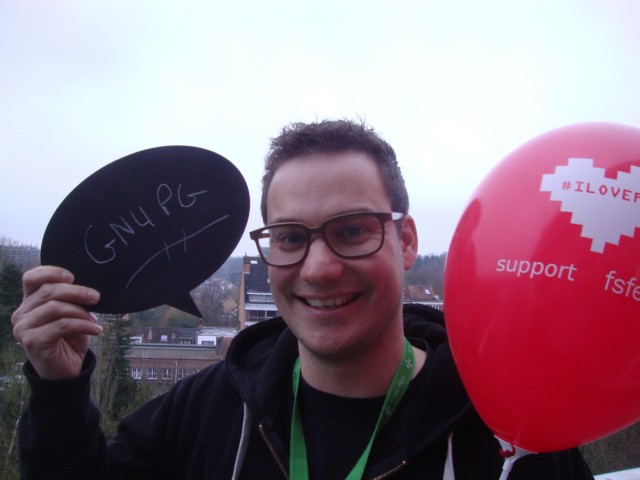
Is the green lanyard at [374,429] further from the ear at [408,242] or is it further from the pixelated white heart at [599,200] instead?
the pixelated white heart at [599,200]

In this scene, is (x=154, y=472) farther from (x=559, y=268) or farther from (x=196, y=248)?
(x=559, y=268)

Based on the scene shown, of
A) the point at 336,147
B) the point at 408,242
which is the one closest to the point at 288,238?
the point at 336,147

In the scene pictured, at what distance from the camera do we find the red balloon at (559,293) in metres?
0.99

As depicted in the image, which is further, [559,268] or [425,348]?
[425,348]

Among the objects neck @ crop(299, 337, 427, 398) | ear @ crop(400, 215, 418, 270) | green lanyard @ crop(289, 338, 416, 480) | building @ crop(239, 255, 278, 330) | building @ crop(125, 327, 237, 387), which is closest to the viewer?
green lanyard @ crop(289, 338, 416, 480)

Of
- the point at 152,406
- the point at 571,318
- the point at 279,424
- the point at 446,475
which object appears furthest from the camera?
the point at 152,406

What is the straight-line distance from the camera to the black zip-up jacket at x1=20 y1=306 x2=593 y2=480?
138 cm

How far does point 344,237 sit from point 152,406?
1.06 meters

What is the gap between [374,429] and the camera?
148 cm

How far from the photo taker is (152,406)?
183 centimetres

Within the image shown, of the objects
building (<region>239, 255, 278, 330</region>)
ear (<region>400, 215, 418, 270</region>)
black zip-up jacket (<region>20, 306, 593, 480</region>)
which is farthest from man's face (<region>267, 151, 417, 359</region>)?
building (<region>239, 255, 278, 330</region>)

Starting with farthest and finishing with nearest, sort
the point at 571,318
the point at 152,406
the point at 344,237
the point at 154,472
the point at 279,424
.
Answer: the point at 152,406 < the point at 154,472 < the point at 279,424 < the point at 344,237 < the point at 571,318

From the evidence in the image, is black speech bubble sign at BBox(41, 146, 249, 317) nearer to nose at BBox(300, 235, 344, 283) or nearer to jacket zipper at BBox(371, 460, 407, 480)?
nose at BBox(300, 235, 344, 283)

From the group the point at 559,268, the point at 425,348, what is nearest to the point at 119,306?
the point at 425,348
